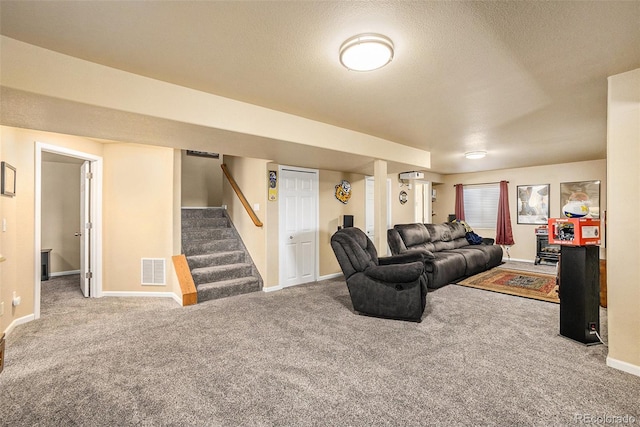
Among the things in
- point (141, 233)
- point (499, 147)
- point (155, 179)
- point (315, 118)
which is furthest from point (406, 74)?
point (141, 233)

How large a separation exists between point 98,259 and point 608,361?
567 cm

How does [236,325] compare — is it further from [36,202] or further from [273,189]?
[36,202]

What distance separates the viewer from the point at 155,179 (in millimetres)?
4172

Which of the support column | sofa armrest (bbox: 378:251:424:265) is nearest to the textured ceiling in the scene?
the support column

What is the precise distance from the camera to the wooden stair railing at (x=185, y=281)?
374 cm

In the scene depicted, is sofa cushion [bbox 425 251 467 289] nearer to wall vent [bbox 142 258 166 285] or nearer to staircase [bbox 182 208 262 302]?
staircase [bbox 182 208 262 302]

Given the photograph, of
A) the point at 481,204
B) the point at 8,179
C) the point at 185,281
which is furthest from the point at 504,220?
the point at 8,179

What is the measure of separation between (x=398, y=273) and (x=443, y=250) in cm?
298

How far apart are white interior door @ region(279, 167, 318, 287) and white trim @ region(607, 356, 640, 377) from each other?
3729mm

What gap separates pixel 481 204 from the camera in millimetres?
7379

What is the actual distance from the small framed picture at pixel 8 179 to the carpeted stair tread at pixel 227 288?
86.2 inches

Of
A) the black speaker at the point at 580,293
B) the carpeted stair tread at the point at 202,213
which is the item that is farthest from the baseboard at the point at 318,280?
the black speaker at the point at 580,293

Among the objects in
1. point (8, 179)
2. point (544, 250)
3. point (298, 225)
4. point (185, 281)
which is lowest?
point (185, 281)

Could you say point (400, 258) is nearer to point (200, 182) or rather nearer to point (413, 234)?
point (413, 234)
